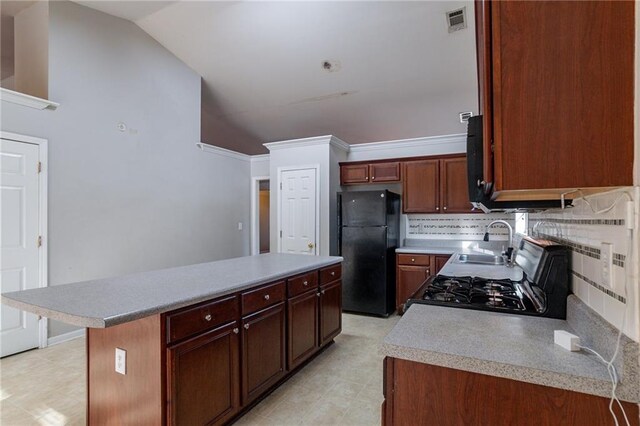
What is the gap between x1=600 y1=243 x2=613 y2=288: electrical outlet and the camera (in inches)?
35.9

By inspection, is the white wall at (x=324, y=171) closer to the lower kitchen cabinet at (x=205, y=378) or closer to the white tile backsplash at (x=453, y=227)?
the white tile backsplash at (x=453, y=227)

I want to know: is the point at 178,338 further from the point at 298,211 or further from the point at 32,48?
the point at 32,48

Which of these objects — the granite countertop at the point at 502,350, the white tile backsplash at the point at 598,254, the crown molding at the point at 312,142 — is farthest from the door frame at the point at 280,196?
the white tile backsplash at the point at 598,254

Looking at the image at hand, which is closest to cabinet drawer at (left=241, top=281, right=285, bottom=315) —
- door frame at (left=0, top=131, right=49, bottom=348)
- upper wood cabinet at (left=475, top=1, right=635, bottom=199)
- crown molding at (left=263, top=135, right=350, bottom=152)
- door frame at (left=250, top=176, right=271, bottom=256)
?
upper wood cabinet at (left=475, top=1, right=635, bottom=199)

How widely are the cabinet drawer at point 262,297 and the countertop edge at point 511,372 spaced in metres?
1.16

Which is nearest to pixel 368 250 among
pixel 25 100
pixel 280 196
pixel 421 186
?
pixel 421 186

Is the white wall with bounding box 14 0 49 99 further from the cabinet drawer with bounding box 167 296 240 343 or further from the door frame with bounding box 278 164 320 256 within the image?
the cabinet drawer with bounding box 167 296 240 343

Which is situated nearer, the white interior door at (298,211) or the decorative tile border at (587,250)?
the decorative tile border at (587,250)

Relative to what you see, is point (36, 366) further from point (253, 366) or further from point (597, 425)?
point (597, 425)

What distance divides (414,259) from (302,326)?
2.13 m

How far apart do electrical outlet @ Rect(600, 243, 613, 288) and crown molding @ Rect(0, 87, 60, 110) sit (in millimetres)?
4313

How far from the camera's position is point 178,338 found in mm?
1583

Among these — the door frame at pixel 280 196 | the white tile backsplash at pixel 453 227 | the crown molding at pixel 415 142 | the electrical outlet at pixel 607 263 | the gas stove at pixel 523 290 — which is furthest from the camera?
the door frame at pixel 280 196

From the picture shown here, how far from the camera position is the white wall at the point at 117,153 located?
3408 millimetres
